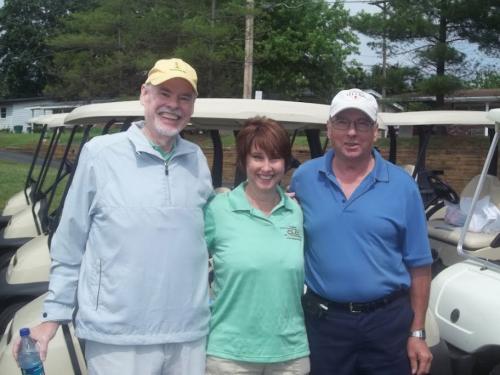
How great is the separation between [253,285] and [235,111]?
1637 mm

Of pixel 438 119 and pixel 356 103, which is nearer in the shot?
pixel 356 103

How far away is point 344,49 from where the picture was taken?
31.1 metres

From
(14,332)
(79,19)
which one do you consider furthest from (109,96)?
(14,332)

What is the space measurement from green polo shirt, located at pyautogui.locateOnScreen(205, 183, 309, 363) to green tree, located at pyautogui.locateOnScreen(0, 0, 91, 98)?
2288 inches

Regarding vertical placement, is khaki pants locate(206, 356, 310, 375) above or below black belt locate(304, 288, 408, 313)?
below

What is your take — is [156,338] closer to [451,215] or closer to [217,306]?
[217,306]

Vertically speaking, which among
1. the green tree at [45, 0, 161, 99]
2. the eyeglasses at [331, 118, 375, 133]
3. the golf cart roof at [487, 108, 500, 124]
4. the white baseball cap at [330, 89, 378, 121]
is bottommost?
the eyeglasses at [331, 118, 375, 133]

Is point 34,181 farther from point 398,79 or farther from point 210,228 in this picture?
point 398,79

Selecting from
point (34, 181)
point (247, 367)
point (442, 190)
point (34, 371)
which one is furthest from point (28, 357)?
point (34, 181)

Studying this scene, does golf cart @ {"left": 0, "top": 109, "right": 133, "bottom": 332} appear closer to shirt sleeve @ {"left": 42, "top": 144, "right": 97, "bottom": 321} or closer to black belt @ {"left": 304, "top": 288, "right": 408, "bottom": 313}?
shirt sleeve @ {"left": 42, "top": 144, "right": 97, "bottom": 321}

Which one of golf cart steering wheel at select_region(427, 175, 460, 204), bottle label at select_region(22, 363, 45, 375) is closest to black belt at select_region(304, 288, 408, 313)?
bottle label at select_region(22, 363, 45, 375)

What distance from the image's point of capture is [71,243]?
2117 mm

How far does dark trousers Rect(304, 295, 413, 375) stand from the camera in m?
2.28

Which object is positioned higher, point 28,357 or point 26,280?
point 28,357
